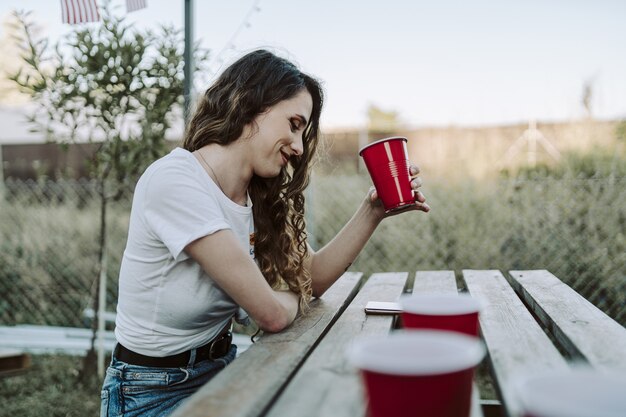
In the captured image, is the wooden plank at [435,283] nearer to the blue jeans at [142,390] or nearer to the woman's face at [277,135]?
the woman's face at [277,135]

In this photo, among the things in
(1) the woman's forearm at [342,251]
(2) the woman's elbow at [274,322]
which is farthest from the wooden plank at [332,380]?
(1) the woman's forearm at [342,251]

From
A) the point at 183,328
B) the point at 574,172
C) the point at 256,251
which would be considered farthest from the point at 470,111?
the point at 183,328

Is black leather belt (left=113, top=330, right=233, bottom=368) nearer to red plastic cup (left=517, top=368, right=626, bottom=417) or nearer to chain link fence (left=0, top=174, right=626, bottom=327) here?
red plastic cup (left=517, top=368, right=626, bottom=417)

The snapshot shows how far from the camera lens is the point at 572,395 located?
0.60 metres

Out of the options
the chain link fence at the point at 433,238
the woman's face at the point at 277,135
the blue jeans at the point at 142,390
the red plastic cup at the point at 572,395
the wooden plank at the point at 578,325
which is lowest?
the chain link fence at the point at 433,238

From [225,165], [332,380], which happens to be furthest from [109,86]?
[332,380]

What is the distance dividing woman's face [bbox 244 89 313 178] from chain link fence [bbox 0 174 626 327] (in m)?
2.52

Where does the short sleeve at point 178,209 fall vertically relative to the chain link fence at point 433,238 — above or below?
above


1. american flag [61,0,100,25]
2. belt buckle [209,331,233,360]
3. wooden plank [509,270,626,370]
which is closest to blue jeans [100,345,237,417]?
belt buckle [209,331,233,360]

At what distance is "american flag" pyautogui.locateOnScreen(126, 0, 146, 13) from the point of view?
3000 mm

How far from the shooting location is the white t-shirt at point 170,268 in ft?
4.73

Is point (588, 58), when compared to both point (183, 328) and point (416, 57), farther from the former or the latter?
point (183, 328)

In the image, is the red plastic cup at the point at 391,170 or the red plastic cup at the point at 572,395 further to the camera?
the red plastic cup at the point at 391,170

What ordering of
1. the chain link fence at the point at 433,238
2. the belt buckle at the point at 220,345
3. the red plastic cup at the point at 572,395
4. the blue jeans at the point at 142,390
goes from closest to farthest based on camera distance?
the red plastic cup at the point at 572,395
the blue jeans at the point at 142,390
the belt buckle at the point at 220,345
the chain link fence at the point at 433,238
